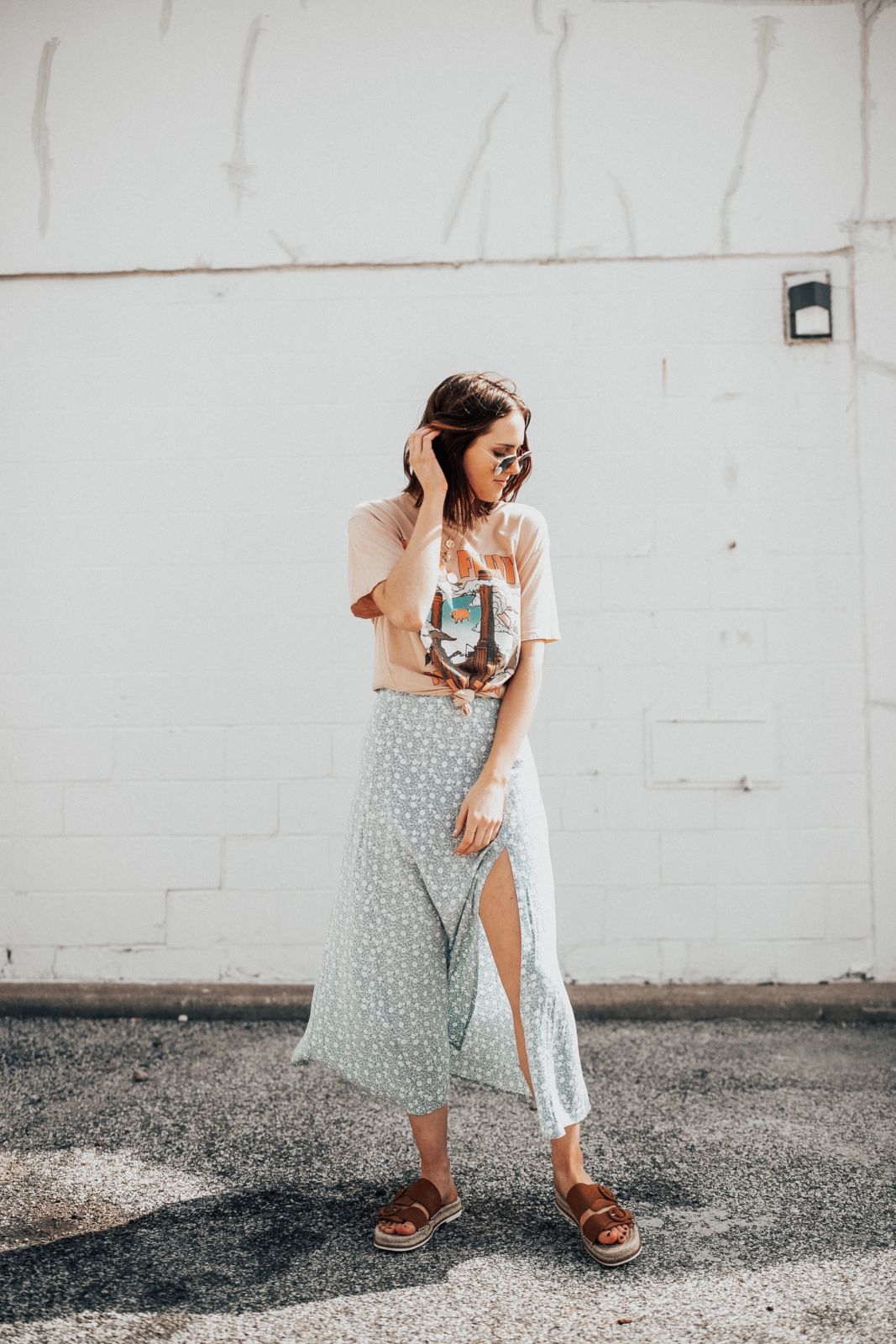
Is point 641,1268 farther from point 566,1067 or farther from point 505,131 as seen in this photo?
point 505,131

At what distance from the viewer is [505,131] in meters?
3.73

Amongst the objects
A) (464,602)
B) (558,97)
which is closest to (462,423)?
(464,602)

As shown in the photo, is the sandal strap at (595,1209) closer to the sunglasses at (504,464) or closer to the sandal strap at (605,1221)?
the sandal strap at (605,1221)

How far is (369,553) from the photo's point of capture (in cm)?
209

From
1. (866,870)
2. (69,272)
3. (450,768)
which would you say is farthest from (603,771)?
(69,272)

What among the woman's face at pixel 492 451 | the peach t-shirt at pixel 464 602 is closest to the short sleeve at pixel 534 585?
the peach t-shirt at pixel 464 602

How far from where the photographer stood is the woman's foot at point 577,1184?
78.4 inches

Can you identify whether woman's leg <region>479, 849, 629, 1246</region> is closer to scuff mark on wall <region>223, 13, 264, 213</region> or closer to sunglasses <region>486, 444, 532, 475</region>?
sunglasses <region>486, 444, 532, 475</region>

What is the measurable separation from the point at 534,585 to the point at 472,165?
232cm

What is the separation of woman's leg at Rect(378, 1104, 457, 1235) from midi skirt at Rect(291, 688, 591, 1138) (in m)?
0.03

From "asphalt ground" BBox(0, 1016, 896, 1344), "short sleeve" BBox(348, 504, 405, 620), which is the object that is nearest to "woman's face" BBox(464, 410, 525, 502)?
"short sleeve" BBox(348, 504, 405, 620)

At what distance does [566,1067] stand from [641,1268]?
0.40 meters

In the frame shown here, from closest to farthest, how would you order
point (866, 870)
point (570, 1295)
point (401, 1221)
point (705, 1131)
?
point (570, 1295) < point (401, 1221) < point (705, 1131) < point (866, 870)

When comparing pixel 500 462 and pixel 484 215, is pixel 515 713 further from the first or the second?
pixel 484 215
